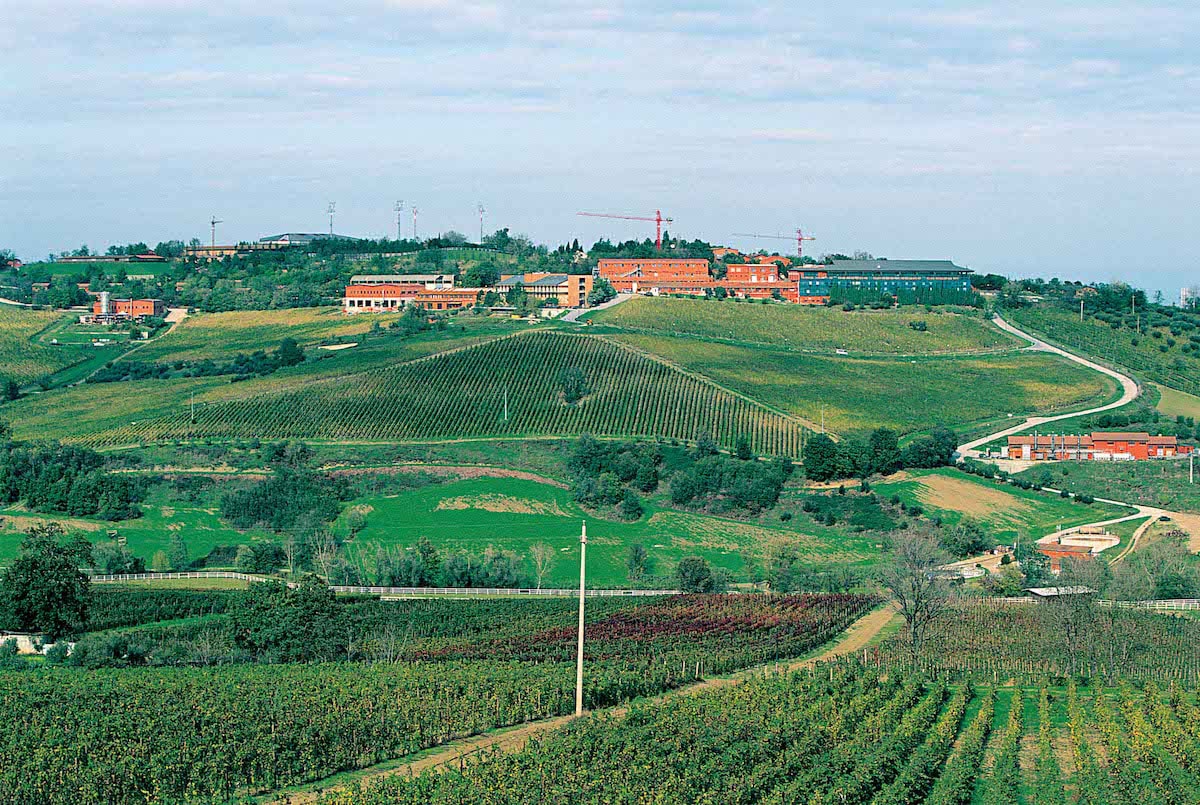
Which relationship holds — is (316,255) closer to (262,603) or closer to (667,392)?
(667,392)

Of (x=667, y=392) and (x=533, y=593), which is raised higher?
(x=667, y=392)

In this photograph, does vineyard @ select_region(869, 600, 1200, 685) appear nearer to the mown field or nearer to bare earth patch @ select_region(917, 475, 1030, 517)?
bare earth patch @ select_region(917, 475, 1030, 517)

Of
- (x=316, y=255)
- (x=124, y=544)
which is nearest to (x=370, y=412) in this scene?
(x=124, y=544)

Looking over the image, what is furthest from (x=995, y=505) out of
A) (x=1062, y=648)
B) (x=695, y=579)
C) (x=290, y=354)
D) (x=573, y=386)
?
(x=290, y=354)

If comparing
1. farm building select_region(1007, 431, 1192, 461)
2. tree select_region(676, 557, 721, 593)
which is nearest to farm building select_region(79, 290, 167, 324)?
farm building select_region(1007, 431, 1192, 461)

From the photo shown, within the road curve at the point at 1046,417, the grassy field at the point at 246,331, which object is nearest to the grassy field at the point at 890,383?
the road curve at the point at 1046,417

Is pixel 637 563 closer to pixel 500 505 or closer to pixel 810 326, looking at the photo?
pixel 500 505
